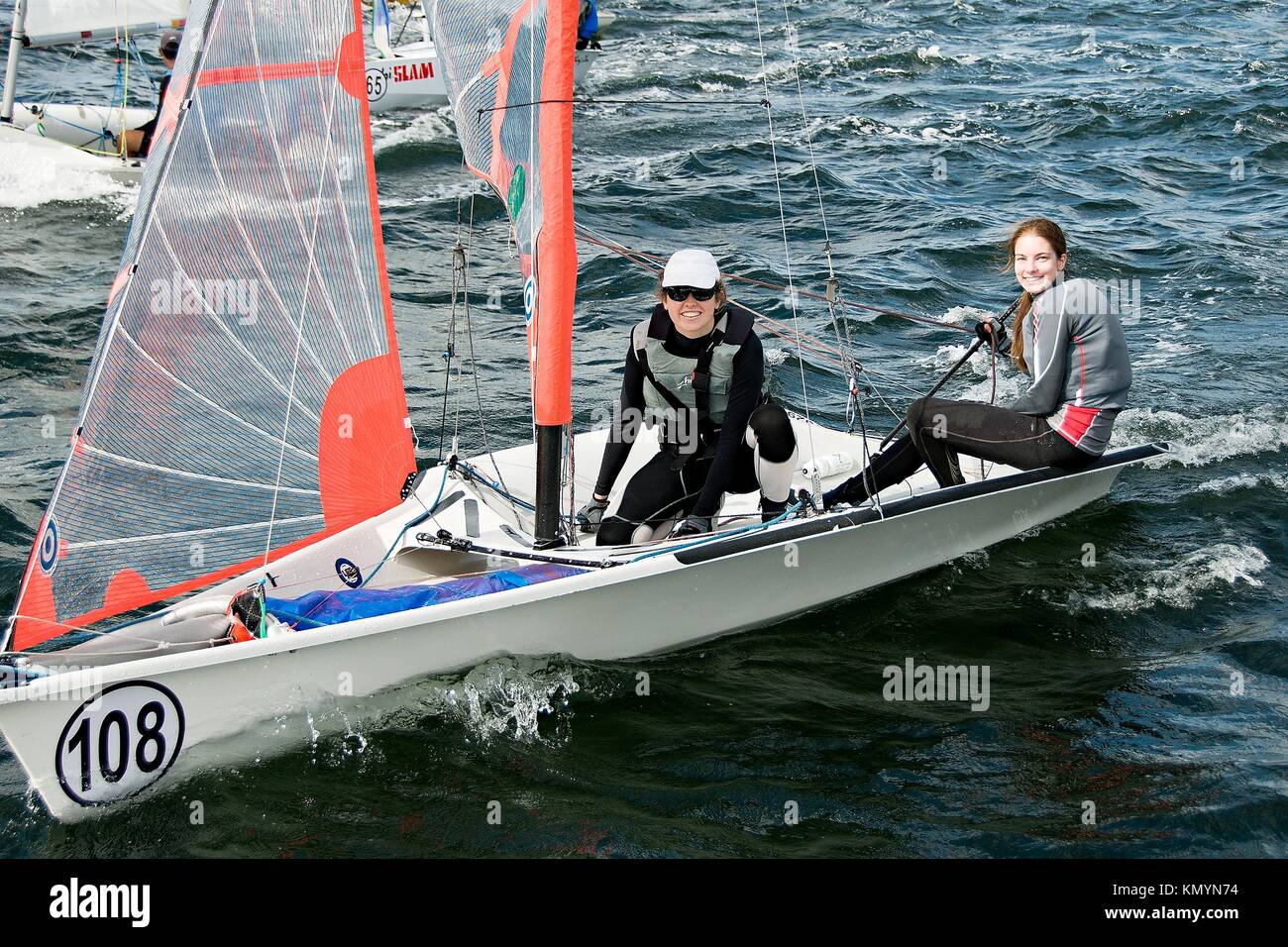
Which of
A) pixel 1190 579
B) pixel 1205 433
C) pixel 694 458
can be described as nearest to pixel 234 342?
pixel 694 458

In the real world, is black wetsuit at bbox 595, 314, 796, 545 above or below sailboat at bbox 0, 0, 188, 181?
below

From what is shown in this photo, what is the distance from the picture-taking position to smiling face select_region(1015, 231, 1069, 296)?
4.57 meters

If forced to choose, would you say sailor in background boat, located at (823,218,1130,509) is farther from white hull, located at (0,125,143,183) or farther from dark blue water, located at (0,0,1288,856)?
white hull, located at (0,125,143,183)

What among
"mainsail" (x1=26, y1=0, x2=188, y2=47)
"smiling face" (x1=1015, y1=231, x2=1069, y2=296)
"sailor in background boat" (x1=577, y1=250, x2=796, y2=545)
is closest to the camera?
"sailor in background boat" (x1=577, y1=250, x2=796, y2=545)

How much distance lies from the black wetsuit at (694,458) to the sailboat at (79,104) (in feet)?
23.4

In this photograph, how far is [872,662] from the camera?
4527mm

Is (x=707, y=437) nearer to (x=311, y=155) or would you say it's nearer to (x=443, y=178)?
(x=311, y=155)

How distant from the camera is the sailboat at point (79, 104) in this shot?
33.4 feet

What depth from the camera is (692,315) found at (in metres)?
4.34

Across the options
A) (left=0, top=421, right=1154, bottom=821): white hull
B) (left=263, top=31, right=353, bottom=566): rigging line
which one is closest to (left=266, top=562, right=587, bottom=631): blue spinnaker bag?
(left=0, top=421, right=1154, bottom=821): white hull

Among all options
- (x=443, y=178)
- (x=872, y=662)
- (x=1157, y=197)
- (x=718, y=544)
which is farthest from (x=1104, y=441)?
(x=443, y=178)

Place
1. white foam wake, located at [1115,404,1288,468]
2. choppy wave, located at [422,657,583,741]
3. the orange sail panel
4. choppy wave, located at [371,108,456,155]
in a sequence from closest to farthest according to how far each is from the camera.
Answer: the orange sail panel < choppy wave, located at [422,657,583,741] < white foam wake, located at [1115,404,1288,468] < choppy wave, located at [371,108,456,155]

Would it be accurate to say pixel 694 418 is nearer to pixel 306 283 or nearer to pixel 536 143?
pixel 536 143
